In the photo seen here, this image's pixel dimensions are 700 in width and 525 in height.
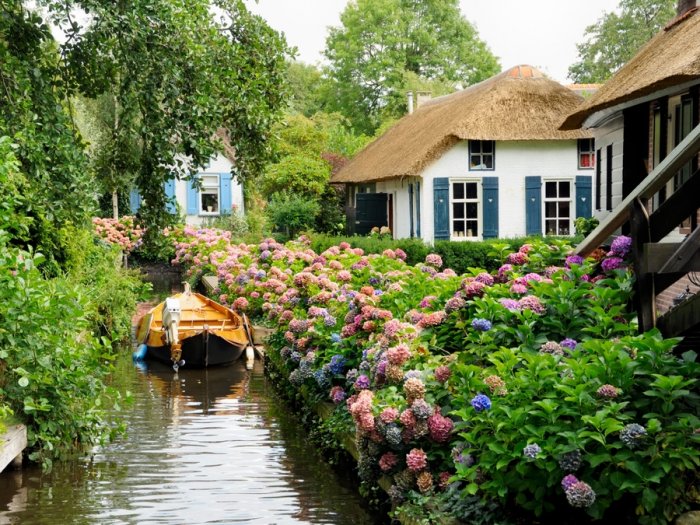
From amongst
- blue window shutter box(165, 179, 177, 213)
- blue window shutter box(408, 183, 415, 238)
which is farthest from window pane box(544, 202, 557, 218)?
blue window shutter box(165, 179, 177, 213)

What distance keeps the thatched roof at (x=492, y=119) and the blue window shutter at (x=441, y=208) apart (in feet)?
2.42

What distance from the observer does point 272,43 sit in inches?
454

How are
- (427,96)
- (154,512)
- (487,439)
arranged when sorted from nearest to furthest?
(487,439), (154,512), (427,96)

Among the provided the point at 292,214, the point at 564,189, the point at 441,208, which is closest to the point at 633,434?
the point at 441,208

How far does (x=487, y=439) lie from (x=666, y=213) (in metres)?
1.77

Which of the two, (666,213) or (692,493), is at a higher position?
(666,213)

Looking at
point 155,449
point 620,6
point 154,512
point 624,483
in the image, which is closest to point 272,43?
point 155,449

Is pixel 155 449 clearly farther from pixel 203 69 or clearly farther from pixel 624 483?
pixel 624 483

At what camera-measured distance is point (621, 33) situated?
5678cm

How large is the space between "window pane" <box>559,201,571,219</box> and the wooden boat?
14809 mm

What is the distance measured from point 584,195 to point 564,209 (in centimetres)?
77

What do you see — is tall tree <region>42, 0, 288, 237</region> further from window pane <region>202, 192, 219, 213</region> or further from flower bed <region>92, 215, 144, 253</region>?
window pane <region>202, 192, 219, 213</region>

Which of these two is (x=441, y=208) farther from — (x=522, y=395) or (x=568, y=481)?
(x=568, y=481)

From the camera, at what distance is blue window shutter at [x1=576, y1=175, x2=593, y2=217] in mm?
31016
